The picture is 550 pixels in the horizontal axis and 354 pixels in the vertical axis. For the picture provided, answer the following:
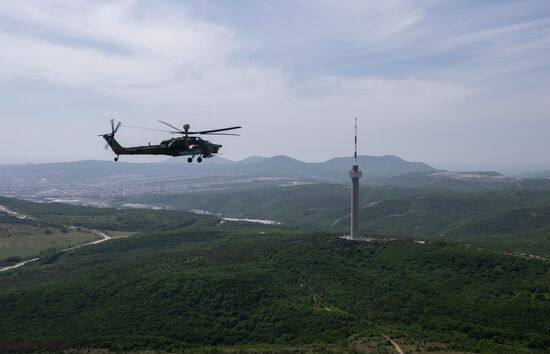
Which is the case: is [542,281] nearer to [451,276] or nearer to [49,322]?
[451,276]

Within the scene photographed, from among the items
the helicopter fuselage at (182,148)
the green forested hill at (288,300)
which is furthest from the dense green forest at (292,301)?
the helicopter fuselage at (182,148)

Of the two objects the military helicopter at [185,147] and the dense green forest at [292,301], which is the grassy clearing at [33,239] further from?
the military helicopter at [185,147]

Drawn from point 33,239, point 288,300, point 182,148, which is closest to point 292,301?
point 288,300

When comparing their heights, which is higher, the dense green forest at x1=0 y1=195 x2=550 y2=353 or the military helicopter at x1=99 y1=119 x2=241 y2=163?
the military helicopter at x1=99 y1=119 x2=241 y2=163

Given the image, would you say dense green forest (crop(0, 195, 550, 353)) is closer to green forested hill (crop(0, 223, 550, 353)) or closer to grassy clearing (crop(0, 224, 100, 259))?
green forested hill (crop(0, 223, 550, 353))

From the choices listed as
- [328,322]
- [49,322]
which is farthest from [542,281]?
[49,322]

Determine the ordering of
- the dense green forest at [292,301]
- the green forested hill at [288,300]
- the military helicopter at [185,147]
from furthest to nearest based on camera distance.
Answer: the green forested hill at [288,300] → the dense green forest at [292,301] → the military helicopter at [185,147]

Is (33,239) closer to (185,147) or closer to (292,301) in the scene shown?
(292,301)

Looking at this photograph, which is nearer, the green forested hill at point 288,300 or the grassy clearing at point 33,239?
the green forested hill at point 288,300

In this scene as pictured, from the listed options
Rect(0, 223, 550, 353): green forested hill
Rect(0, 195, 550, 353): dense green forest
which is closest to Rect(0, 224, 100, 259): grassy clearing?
Rect(0, 195, 550, 353): dense green forest
